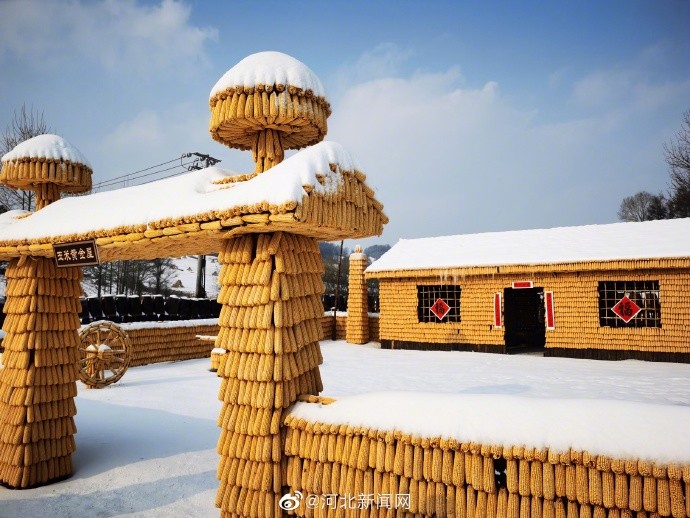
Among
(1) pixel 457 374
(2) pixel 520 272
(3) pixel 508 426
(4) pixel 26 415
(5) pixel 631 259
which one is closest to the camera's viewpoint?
(3) pixel 508 426

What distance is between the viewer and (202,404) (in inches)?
355

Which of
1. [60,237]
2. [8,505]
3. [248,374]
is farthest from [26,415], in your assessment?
[248,374]

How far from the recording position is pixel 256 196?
12.2 feet

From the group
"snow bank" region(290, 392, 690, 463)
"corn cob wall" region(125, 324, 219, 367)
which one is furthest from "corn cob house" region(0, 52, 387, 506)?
"corn cob wall" region(125, 324, 219, 367)

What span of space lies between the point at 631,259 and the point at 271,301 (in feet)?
40.1

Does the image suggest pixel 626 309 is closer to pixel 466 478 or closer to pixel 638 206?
pixel 466 478

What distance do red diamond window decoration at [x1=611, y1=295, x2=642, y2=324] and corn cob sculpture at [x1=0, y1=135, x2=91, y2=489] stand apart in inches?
541

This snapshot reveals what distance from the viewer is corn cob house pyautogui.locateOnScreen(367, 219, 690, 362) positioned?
1254 cm

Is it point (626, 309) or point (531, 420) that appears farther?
point (626, 309)

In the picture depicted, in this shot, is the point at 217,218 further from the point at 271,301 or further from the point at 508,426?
the point at 508,426

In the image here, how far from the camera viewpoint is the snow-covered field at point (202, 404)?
4734mm

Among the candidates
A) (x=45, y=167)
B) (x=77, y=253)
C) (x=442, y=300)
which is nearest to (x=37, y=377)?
(x=77, y=253)

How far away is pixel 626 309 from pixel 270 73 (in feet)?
42.4

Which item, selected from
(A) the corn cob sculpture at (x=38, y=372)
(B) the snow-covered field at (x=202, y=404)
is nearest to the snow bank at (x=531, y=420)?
(B) the snow-covered field at (x=202, y=404)
